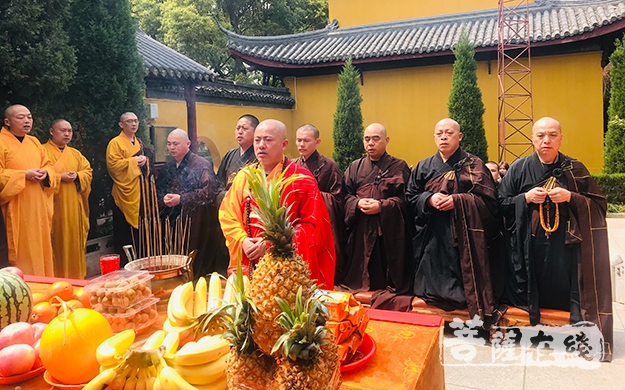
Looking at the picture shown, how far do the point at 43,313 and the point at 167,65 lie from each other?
7.02 metres

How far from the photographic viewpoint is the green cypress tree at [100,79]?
616cm

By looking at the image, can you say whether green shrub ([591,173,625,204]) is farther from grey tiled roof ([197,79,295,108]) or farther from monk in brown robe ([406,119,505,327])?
grey tiled roof ([197,79,295,108])

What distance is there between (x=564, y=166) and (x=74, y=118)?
5.75 m

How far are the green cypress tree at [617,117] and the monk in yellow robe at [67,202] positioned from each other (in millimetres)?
9711

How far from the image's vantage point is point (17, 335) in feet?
4.89

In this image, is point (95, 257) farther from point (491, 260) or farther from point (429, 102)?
point (429, 102)

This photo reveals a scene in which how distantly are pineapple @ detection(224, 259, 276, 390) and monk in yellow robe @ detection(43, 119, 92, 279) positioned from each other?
4.68 m

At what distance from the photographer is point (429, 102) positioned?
1143cm

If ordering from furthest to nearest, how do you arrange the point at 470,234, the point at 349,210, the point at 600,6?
the point at 600,6 → the point at 349,210 → the point at 470,234

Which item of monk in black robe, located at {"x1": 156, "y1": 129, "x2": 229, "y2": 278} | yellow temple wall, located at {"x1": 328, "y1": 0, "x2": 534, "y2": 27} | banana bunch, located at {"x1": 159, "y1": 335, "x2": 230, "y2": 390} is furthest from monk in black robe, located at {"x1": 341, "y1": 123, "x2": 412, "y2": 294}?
yellow temple wall, located at {"x1": 328, "y1": 0, "x2": 534, "y2": 27}

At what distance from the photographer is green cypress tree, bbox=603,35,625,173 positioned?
30.5 ft

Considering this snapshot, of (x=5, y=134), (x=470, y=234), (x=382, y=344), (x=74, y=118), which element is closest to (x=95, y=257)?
(x=74, y=118)

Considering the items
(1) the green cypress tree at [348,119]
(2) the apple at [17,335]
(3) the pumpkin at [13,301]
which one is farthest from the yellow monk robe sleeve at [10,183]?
(1) the green cypress tree at [348,119]

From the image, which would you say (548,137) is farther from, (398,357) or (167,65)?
(167,65)
